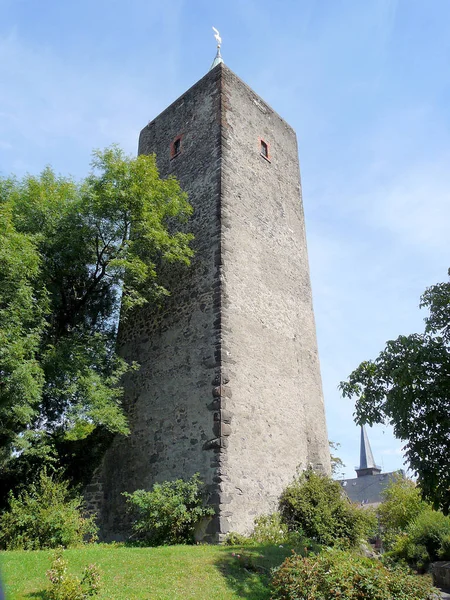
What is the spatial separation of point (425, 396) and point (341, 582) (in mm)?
3372

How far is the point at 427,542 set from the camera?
14.0 m

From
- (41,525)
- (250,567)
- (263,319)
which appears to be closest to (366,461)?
(263,319)

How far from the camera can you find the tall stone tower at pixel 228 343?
34.6 feet

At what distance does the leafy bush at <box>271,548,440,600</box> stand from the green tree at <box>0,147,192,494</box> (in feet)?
19.4

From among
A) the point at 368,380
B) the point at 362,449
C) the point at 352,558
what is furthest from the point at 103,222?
the point at 362,449

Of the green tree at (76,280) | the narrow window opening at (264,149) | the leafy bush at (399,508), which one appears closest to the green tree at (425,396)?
the green tree at (76,280)

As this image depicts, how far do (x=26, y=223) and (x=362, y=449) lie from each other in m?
53.0

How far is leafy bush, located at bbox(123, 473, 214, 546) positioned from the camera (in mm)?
9547

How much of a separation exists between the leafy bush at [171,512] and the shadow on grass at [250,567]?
1.09 metres

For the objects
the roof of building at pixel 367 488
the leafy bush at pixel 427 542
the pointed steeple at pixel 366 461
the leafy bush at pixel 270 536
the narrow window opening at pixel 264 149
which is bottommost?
the leafy bush at pixel 427 542

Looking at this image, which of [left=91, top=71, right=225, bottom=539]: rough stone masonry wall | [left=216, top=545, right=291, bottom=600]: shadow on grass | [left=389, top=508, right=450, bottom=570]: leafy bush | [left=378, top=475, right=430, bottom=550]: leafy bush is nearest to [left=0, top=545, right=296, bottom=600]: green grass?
[left=216, top=545, right=291, bottom=600]: shadow on grass

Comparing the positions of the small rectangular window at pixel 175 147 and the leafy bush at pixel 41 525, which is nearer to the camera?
the leafy bush at pixel 41 525

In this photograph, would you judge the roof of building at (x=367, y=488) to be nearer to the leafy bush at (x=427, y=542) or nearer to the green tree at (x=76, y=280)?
the leafy bush at (x=427, y=542)

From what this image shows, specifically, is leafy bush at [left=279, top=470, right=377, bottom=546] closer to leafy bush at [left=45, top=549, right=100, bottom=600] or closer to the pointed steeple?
leafy bush at [left=45, top=549, right=100, bottom=600]
